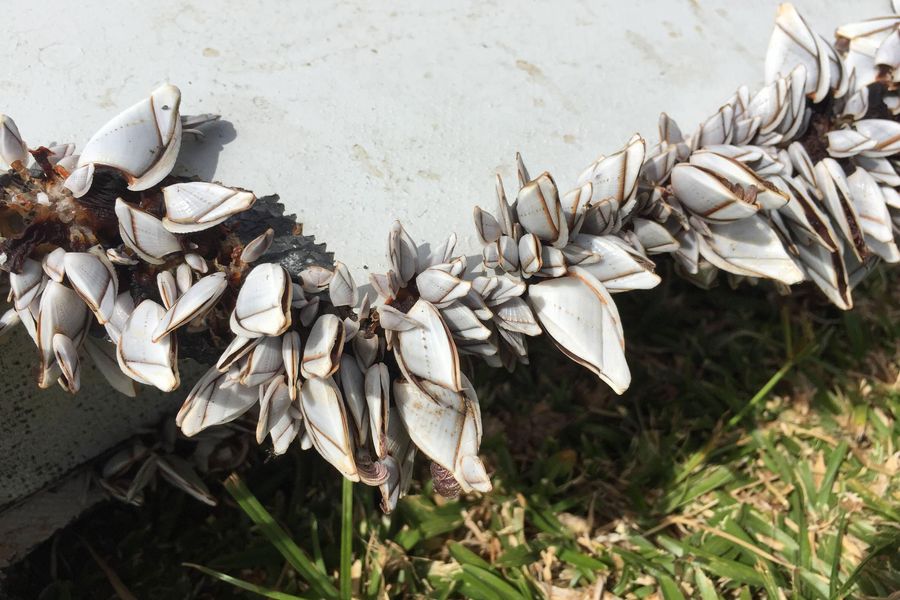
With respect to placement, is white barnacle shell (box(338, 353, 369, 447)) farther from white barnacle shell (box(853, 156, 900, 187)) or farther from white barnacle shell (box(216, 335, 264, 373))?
white barnacle shell (box(853, 156, 900, 187))

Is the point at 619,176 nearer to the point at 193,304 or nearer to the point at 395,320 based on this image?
the point at 395,320

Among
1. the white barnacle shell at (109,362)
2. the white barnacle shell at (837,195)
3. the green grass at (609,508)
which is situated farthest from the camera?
the green grass at (609,508)

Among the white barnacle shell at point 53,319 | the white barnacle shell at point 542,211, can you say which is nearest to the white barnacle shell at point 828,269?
the white barnacle shell at point 542,211

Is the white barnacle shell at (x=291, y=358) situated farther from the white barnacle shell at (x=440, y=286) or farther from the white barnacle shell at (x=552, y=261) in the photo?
the white barnacle shell at (x=552, y=261)

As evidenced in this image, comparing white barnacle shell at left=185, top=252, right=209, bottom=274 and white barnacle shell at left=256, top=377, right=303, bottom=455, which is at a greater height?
white barnacle shell at left=185, top=252, right=209, bottom=274

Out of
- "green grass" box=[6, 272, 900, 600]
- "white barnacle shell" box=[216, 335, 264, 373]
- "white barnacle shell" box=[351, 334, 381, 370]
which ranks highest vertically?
"white barnacle shell" box=[216, 335, 264, 373]

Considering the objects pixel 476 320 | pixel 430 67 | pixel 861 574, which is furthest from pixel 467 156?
pixel 861 574

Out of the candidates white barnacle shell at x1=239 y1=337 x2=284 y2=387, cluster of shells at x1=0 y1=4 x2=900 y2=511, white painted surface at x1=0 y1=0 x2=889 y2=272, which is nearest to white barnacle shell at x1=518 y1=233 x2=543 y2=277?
cluster of shells at x1=0 y1=4 x2=900 y2=511

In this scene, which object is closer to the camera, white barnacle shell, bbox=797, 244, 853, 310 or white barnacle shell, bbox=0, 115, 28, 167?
white barnacle shell, bbox=0, 115, 28, 167
